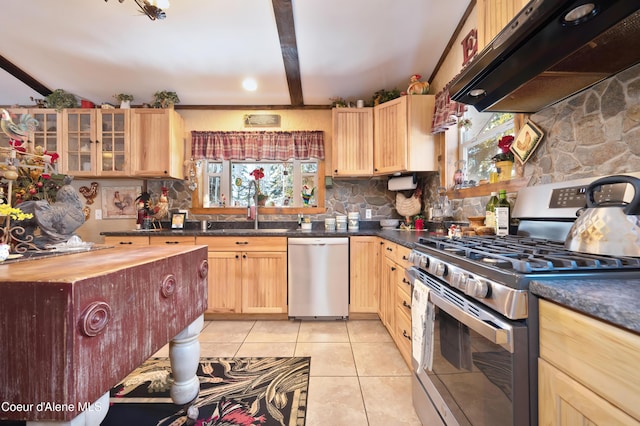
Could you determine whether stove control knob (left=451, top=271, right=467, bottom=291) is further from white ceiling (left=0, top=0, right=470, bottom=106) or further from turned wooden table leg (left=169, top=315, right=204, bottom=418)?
white ceiling (left=0, top=0, right=470, bottom=106)

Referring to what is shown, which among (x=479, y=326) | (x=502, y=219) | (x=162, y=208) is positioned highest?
(x=162, y=208)

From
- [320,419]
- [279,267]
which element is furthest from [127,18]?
[320,419]

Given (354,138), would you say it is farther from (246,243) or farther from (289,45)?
(246,243)

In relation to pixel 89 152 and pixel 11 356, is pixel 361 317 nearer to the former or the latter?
pixel 11 356

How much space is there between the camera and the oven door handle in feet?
2.47

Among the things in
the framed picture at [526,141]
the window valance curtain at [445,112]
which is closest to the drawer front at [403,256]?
the framed picture at [526,141]

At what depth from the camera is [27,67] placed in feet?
9.52

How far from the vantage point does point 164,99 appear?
3.18 m

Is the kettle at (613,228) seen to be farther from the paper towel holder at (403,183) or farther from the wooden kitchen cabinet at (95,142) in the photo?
the wooden kitchen cabinet at (95,142)

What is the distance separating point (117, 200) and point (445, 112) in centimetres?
408

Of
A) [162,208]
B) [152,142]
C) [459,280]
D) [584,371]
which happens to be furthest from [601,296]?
[152,142]

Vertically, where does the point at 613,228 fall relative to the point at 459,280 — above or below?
above

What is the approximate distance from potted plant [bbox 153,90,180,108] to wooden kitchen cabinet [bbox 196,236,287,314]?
1833 mm

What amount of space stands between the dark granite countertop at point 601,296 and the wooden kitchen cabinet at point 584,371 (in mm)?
26
